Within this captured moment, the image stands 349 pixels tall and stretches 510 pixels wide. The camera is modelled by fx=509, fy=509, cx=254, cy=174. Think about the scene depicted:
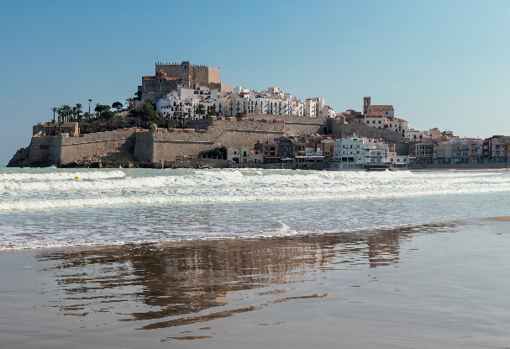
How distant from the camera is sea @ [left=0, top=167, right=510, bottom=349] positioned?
2.49 metres

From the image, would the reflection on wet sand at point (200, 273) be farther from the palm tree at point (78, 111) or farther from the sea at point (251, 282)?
the palm tree at point (78, 111)

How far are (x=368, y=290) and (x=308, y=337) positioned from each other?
1170 mm

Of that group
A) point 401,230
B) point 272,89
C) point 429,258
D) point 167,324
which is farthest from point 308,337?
point 272,89

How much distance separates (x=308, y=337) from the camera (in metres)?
2.45

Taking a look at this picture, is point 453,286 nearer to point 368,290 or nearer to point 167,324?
point 368,290

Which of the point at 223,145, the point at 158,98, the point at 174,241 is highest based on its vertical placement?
the point at 158,98

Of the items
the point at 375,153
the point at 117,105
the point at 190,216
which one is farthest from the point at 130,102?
the point at 190,216

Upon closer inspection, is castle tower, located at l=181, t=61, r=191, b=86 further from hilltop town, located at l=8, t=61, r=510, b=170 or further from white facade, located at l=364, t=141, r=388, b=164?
white facade, located at l=364, t=141, r=388, b=164

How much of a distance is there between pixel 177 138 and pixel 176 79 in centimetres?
1812

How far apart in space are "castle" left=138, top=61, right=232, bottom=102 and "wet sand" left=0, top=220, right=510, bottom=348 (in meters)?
63.2

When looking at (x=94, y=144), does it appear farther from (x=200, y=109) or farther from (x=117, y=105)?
(x=117, y=105)

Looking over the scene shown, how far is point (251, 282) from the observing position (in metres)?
3.80

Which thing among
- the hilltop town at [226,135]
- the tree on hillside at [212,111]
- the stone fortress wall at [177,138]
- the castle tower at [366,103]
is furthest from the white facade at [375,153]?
the tree on hillside at [212,111]

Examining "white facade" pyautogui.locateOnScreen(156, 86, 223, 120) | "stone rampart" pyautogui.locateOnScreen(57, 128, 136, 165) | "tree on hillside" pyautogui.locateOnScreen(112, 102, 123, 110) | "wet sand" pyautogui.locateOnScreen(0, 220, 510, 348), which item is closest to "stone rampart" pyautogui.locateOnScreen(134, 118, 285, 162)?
"stone rampart" pyautogui.locateOnScreen(57, 128, 136, 165)
